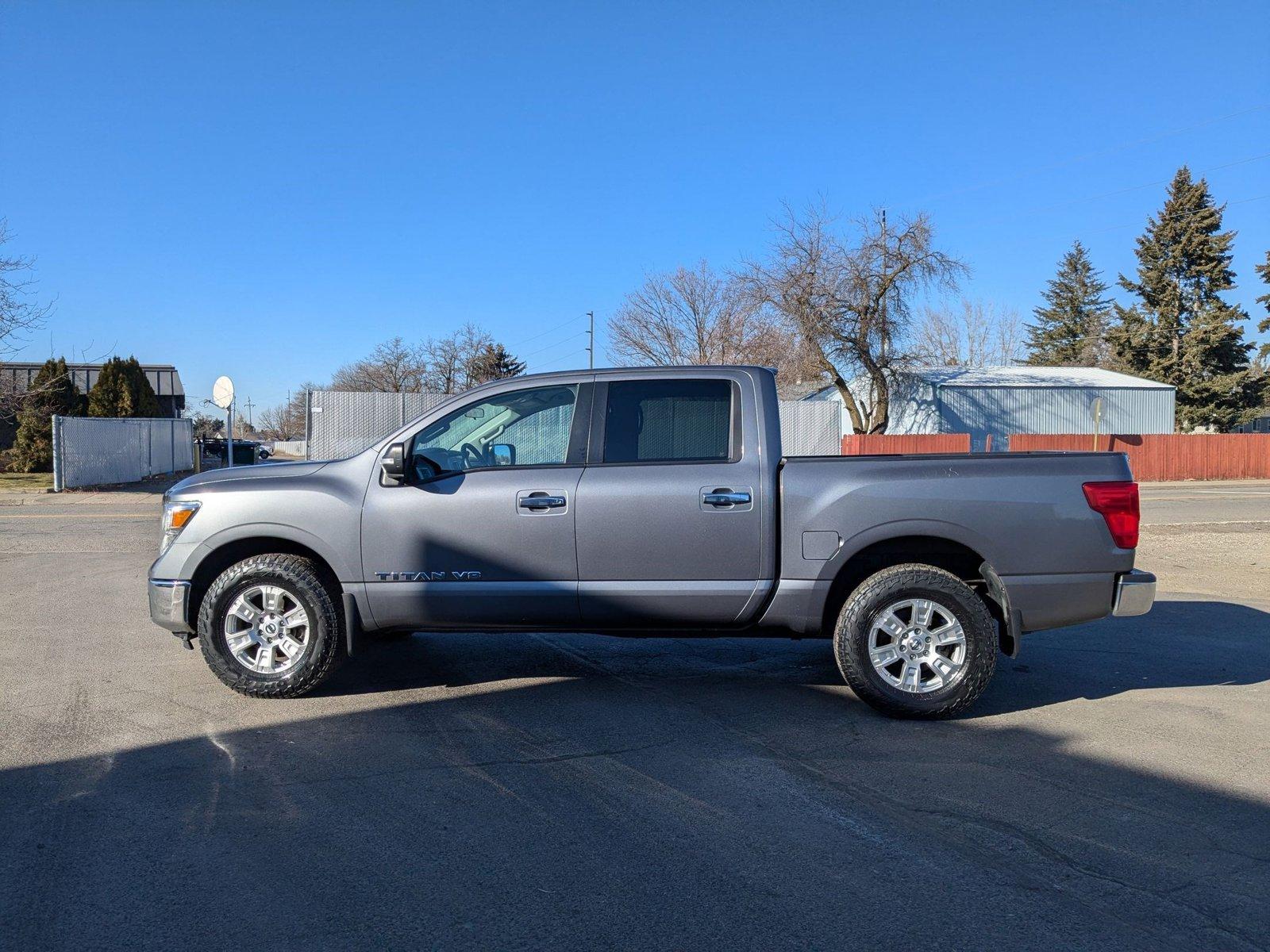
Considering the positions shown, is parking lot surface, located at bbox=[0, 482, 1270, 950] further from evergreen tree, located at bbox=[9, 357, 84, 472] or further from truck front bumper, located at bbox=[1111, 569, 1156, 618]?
evergreen tree, located at bbox=[9, 357, 84, 472]

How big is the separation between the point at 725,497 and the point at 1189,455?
41005mm

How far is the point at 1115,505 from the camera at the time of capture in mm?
5648

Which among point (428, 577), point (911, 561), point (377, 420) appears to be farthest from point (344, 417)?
point (911, 561)

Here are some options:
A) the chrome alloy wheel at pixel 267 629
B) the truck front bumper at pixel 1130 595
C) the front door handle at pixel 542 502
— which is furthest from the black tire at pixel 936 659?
the chrome alloy wheel at pixel 267 629

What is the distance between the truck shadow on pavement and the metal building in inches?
1611

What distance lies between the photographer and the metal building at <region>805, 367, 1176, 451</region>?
153 feet

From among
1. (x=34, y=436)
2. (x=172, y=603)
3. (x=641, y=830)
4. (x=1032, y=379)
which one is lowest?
(x=641, y=830)

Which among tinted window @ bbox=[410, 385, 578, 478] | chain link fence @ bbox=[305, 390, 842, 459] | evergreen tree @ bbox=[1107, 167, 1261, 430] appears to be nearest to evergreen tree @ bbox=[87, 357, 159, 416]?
chain link fence @ bbox=[305, 390, 842, 459]

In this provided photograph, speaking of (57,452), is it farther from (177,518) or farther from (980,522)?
(980,522)

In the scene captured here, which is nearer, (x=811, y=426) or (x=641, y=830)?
(x=641, y=830)

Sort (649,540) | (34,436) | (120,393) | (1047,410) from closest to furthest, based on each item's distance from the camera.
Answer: (649,540) → (34,436) → (120,393) → (1047,410)

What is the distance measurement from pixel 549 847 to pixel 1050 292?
82.2 meters

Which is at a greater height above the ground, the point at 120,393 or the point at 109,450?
the point at 120,393

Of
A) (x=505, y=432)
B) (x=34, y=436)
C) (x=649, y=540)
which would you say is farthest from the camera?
(x=34, y=436)
